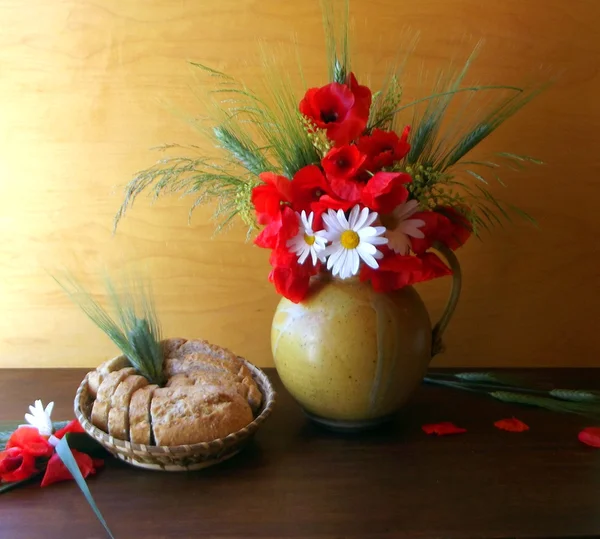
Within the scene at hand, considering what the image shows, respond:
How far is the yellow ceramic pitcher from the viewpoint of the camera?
2.24 ft

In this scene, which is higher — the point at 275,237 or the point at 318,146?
the point at 318,146

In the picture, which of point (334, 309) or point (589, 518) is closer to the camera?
point (589, 518)

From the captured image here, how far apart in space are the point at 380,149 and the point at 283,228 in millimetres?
143

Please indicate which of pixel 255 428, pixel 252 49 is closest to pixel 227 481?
pixel 255 428

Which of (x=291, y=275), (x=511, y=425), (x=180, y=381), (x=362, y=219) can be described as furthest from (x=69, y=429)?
(x=511, y=425)

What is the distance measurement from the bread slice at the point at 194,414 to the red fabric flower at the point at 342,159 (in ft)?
0.91

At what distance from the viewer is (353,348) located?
679 millimetres

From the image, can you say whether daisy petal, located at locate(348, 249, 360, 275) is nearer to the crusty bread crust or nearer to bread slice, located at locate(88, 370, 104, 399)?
the crusty bread crust

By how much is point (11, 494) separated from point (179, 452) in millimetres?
184

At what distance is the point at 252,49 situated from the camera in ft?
2.96

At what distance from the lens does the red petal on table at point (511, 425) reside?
755mm

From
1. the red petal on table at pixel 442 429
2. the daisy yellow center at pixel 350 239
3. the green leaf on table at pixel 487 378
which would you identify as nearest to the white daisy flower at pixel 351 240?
the daisy yellow center at pixel 350 239

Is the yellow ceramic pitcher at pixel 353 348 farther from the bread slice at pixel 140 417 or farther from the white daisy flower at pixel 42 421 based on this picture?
the white daisy flower at pixel 42 421

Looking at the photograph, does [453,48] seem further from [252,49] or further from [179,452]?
[179,452]
